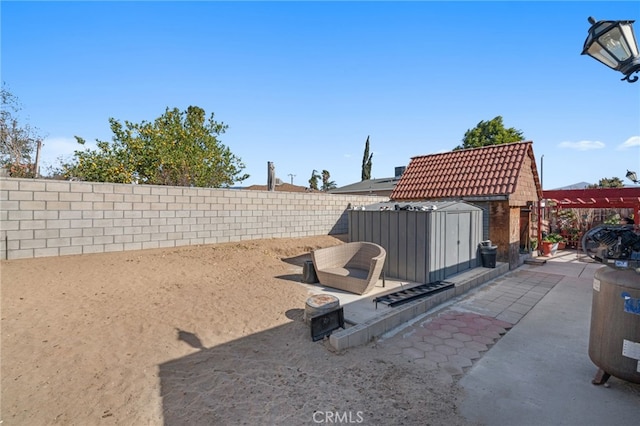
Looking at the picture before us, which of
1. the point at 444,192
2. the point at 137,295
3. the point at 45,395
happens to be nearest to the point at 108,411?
the point at 45,395

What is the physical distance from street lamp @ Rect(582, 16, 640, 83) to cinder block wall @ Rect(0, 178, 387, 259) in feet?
→ 27.5

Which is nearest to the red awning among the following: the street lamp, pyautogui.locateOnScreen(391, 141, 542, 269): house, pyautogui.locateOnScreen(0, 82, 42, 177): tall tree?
pyautogui.locateOnScreen(391, 141, 542, 269): house

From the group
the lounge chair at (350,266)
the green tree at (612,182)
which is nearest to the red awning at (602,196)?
the lounge chair at (350,266)

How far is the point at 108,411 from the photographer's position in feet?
8.16

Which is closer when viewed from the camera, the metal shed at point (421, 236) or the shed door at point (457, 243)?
the metal shed at point (421, 236)

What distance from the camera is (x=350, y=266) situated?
6633 mm

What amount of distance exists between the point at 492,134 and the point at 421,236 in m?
24.4

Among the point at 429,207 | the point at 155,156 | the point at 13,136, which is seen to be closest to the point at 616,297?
the point at 429,207

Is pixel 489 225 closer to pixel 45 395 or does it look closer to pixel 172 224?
pixel 172 224

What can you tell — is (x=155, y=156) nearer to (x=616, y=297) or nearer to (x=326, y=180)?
(x=616, y=297)

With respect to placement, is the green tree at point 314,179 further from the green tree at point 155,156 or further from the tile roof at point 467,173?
the tile roof at point 467,173

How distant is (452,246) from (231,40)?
832 centimetres

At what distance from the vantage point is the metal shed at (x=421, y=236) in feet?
21.4

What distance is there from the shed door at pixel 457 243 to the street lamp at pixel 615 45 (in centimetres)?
487
